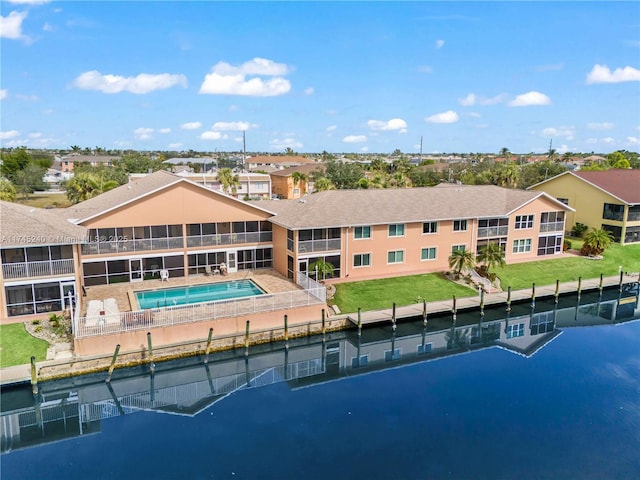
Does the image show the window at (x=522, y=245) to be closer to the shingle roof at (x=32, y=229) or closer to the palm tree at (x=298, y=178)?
the shingle roof at (x=32, y=229)

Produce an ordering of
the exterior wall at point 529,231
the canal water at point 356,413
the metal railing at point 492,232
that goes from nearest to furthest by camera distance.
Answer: the canal water at point 356,413
the metal railing at point 492,232
the exterior wall at point 529,231

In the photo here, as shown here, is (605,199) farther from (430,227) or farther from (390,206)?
(390,206)

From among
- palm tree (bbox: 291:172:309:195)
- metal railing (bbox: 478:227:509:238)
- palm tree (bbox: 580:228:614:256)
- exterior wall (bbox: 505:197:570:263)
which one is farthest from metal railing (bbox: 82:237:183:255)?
palm tree (bbox: 291:172:309:195)

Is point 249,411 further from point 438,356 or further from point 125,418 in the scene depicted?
point 438,356

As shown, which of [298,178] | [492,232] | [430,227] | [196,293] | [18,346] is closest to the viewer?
[18,346]

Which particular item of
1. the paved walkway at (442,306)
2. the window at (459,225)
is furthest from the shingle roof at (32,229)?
the window at (459,225)

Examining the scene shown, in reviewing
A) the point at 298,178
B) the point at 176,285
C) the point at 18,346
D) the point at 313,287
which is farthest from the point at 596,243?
the point at 298,178

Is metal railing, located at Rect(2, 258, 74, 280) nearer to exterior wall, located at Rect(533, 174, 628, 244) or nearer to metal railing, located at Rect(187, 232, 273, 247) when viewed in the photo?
metal railing, located at Rect(187, 232, 273, 247)
